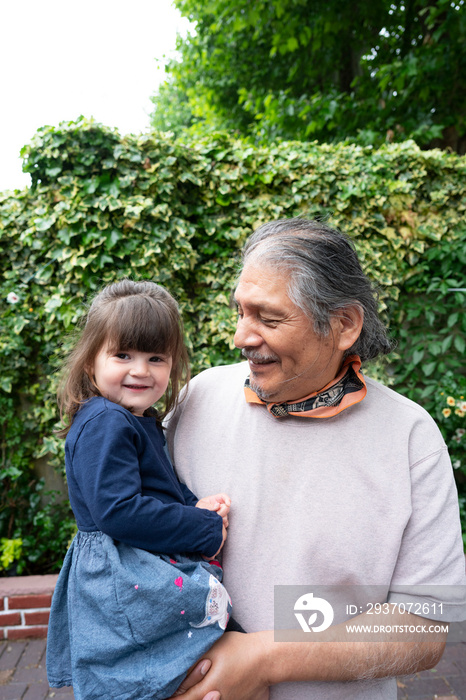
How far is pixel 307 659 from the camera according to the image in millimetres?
1166

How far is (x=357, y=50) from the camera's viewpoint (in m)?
6.40

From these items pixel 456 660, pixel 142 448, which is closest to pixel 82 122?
pixel 142 448

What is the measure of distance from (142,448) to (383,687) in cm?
96

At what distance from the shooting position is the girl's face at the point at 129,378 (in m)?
1.36

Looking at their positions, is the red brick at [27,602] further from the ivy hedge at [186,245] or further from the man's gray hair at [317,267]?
the man's gray hair at [317,267]

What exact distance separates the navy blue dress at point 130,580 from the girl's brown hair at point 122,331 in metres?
0.21

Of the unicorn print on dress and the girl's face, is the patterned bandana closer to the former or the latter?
the girl's face

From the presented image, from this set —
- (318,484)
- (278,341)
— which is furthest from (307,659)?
(278,341)

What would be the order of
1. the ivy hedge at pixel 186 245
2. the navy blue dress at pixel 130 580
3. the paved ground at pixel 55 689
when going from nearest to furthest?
the navy blue dress at pixel 130 580 → the paved ground at pixel 55 689 → the ivy hedge at pixel 186 245

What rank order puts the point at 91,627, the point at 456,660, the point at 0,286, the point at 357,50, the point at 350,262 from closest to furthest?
1. the point at 91,627
2. the point at 350,262
3. the point at 456,660
4. the point at 0,286
5. the point at 357,50

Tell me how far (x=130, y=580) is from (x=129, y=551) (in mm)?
84

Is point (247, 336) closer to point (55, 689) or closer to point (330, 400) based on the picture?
point (330, 400)

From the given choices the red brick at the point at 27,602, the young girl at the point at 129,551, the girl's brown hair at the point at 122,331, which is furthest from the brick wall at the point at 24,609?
the girl's brown hair at the point at 122,331

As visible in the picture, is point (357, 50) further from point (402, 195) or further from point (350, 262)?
point (350, 262)
